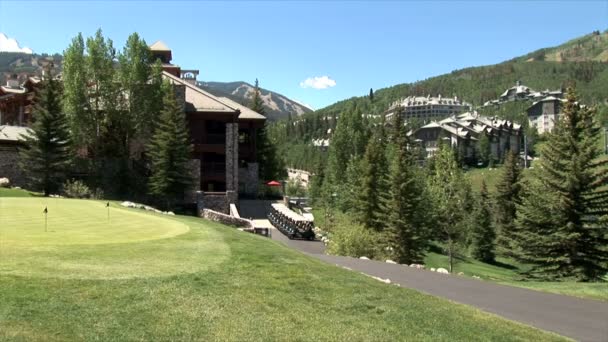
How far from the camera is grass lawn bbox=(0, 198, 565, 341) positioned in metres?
7.24

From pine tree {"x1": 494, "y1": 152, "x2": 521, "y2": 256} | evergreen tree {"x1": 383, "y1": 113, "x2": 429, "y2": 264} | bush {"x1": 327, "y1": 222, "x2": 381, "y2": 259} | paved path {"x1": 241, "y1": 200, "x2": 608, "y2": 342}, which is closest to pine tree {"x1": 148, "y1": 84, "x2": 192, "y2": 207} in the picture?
bush {"x1": 327, "y1": 222, "x2": 381, "y2": 259}

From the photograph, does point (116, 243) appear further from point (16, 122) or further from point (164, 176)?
point (16, 122)

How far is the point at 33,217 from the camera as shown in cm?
1794

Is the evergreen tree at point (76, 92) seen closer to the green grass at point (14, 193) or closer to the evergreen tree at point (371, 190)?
the green grass at point (14, 193)

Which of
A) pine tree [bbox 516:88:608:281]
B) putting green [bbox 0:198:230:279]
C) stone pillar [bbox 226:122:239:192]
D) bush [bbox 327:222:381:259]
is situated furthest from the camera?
stone pillar [bbox 226:122:239:192]

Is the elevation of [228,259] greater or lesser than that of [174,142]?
lesser

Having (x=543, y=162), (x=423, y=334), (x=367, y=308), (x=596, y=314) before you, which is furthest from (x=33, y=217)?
(x=543, y=162)

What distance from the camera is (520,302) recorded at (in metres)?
10.4

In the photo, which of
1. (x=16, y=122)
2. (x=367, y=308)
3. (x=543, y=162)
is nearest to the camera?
(x=367, y=308)

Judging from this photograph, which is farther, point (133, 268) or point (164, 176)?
point (164, 176)

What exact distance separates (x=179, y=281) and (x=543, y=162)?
76.5 feet

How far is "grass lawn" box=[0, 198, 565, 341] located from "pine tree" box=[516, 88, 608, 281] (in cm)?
1656

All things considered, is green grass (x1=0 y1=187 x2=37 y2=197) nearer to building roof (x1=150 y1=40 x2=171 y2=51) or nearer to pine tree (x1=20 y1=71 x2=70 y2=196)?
pine tree (x1=20 y1=71 x2=70 y2=196)

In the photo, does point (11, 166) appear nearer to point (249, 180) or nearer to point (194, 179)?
point (194, 179)
